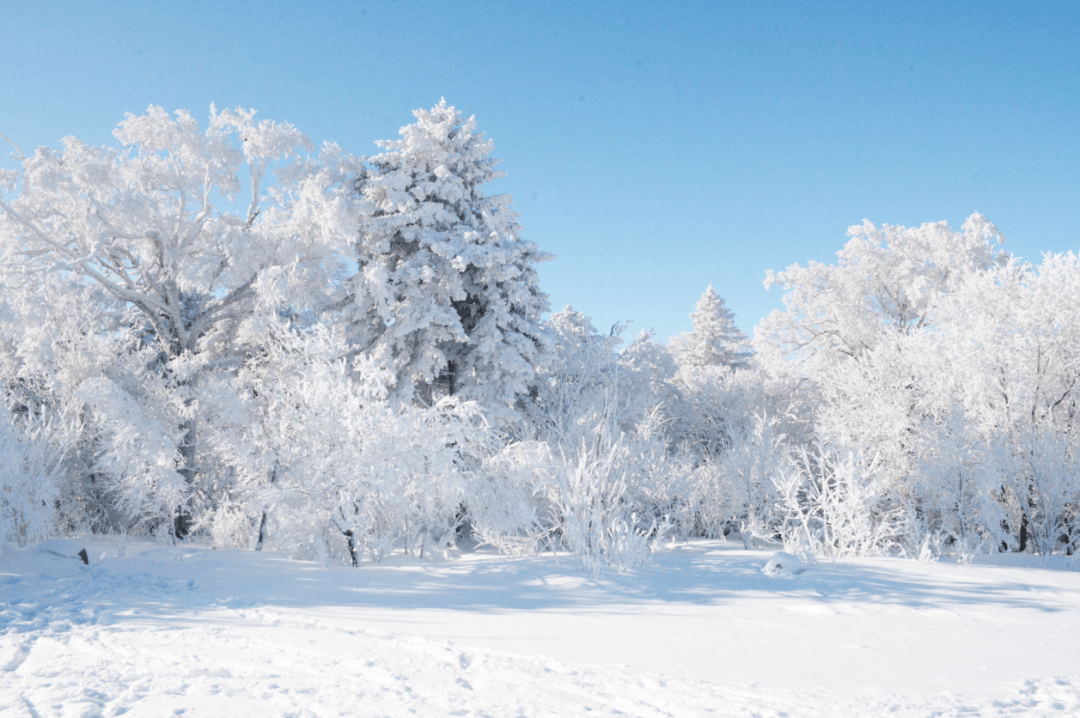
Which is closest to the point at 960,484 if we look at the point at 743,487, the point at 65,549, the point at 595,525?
the point at 743,487

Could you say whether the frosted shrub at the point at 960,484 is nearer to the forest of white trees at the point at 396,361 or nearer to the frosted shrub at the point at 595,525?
the forest of white trees at the point at 396,361

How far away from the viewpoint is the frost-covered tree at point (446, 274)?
48.1 feet

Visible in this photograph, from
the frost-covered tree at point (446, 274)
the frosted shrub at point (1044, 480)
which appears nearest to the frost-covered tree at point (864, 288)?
the frosted shrub at point (1044, 480)

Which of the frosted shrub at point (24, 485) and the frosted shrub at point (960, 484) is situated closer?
the frosted shrub at point (24, 485)

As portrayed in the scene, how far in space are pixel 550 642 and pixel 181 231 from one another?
15.2 metres

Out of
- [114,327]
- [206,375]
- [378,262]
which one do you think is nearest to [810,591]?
[378,262]

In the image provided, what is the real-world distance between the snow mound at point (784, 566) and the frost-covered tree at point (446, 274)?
7841 mm

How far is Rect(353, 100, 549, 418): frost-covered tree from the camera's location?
48.1 ft

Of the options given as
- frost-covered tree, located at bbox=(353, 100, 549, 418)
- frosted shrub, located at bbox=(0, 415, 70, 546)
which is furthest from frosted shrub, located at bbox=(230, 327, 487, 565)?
frost-covered tree, located at bbox=(353, 100, 549, 418)

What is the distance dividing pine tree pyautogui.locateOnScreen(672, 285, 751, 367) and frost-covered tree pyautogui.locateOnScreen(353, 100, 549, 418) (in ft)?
59.7

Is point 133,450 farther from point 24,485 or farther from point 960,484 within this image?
point 960,484

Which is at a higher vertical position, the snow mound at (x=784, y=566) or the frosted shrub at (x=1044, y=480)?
the frosted shrub at (x=1044, y=480)

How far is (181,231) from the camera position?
15688 mm

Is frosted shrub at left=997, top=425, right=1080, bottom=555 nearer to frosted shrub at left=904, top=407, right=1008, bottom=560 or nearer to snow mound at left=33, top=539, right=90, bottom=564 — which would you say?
frosted shrub at left=904, top=407, right=1008, bottom=560
